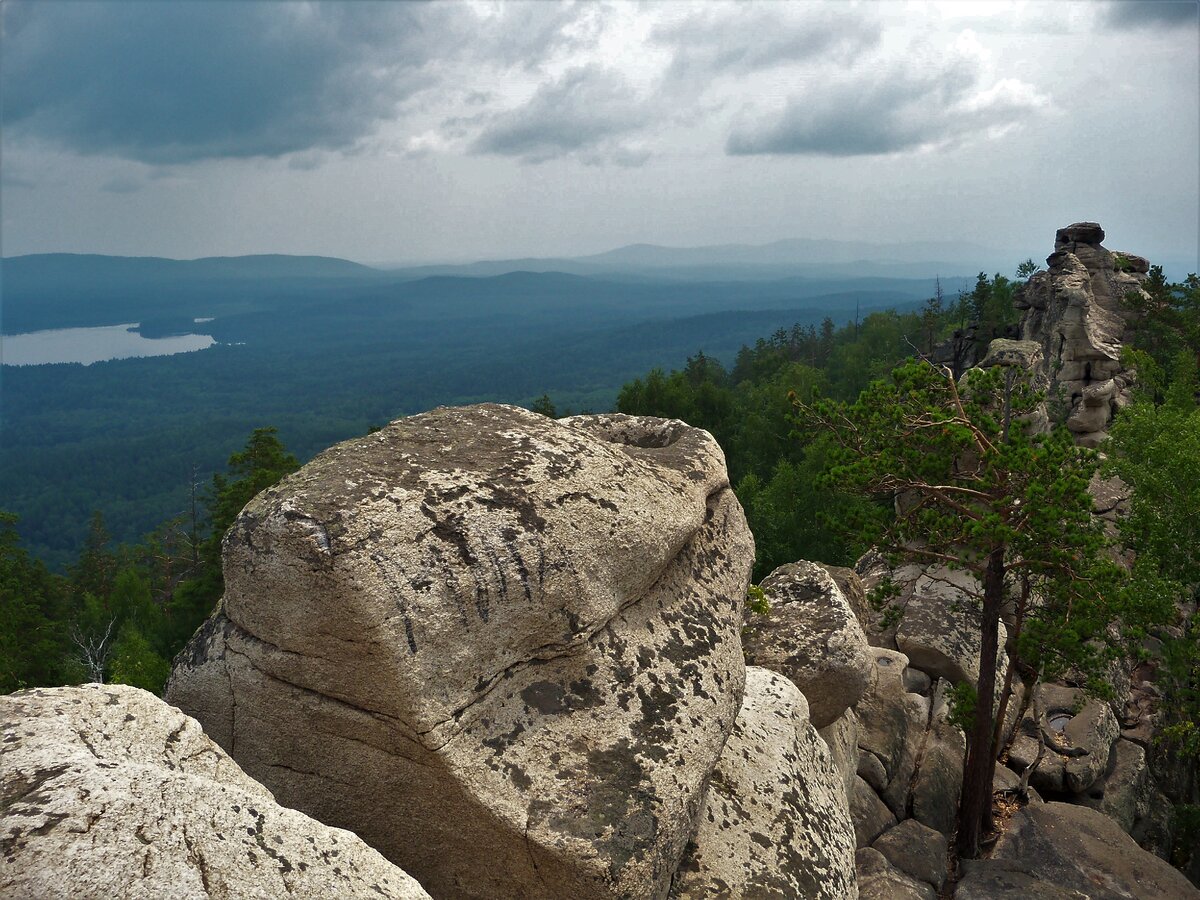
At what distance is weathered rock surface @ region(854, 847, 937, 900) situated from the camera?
13531mm

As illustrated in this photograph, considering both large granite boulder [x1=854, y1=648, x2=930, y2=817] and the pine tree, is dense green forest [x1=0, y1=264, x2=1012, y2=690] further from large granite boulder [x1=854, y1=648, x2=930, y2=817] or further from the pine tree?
large granite boulder [x1=854, y1=648, x2=930, y2=817]

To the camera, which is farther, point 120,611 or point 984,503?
point 120,611

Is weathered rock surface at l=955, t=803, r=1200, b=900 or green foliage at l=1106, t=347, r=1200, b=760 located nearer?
weathered rock surface at l=955, t=803, r=1200, b=900

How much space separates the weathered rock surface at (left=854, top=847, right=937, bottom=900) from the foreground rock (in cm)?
1036

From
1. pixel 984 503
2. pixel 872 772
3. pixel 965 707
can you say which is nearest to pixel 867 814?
pixel 872 772

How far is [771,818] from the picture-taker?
33.3ft

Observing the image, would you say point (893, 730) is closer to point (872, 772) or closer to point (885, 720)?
point (885, 720)

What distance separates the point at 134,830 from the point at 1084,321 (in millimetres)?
58823

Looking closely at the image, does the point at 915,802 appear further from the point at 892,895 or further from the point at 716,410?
the point at 716,410

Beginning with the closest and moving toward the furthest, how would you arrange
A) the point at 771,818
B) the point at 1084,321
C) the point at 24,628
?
1. the point at 771,818
2. the point at 24,628
3. the point at 1084,321

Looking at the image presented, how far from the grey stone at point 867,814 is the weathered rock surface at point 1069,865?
1.63 m

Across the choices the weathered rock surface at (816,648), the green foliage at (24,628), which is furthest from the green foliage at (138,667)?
the weathered rock surface at (816,648)

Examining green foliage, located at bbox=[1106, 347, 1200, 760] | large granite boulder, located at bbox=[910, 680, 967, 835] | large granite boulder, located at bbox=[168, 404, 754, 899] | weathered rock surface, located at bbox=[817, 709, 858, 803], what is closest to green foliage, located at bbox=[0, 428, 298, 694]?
weathered rock surface, located at bbox=[817, 709, 858, 803]

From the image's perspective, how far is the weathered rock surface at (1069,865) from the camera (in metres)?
15.0
